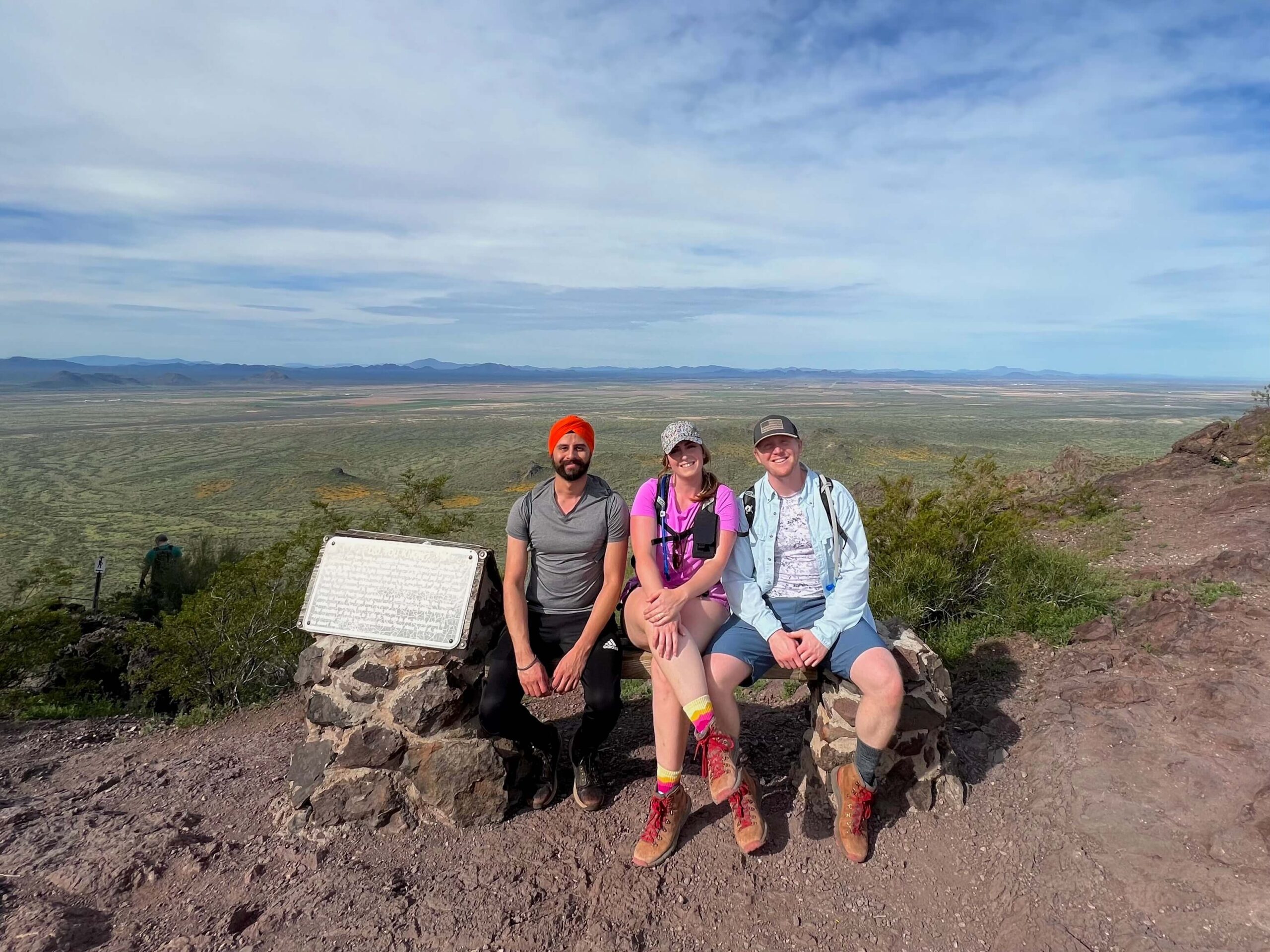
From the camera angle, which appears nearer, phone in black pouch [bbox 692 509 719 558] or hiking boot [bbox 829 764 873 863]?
hiking boot [bbox 829 764 873 863]

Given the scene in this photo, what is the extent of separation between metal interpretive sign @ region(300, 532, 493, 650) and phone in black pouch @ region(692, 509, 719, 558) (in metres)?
1.14

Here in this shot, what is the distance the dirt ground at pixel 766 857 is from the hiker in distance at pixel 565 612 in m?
0.42

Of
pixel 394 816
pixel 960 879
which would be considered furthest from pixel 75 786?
pixel 960 879

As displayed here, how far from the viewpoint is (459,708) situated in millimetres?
3770

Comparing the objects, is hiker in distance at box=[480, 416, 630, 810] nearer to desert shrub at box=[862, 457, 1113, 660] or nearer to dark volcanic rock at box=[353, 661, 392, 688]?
dark volcanic rock at box=[353, 661, 392, 688]

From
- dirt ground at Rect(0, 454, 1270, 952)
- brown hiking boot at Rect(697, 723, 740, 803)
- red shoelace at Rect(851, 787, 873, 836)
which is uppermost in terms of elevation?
brown hiking boot at Rect(697, 723, 740, 803)

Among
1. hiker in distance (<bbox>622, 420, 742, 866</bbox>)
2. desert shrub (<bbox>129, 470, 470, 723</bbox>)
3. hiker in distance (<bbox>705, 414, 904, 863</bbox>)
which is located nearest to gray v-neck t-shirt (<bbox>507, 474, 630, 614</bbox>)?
hiker in distance (<bbox>622, 420, 742, 866</bbox>)

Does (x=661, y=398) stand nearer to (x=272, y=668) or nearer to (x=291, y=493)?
(x=291, y=493)

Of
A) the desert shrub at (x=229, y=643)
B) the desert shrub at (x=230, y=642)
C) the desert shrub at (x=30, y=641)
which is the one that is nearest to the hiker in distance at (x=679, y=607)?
the desert shrub at (x=229, y=643)

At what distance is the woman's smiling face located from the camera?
3641 millimetres

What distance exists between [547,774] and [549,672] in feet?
1.79

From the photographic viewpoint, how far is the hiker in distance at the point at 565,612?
12.3 feet

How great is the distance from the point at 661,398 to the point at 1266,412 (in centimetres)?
10806

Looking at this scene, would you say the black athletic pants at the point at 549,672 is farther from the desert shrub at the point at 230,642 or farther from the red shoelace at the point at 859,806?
the desert shrub at the point at 230,642
